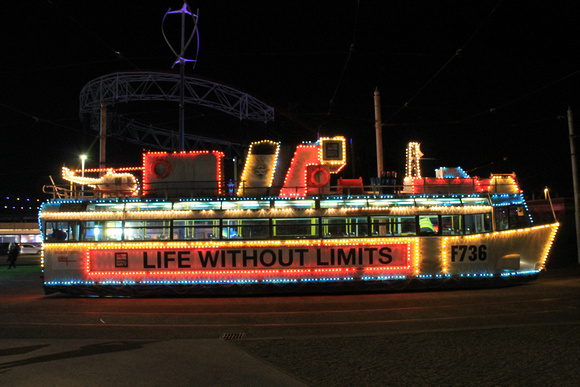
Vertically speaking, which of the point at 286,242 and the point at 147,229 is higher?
the point at 147,229

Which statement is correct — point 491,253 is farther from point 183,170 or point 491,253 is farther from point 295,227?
point 183,170

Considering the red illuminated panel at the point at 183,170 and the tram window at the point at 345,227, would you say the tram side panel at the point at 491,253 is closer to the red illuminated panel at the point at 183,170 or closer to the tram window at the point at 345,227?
the tram window at the point at 345,227

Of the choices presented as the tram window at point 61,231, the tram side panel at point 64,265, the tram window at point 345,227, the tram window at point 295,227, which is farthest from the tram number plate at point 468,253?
the tram window at point 61,231

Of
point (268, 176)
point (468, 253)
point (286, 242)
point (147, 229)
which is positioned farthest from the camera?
point (268, 176)

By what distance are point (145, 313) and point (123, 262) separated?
11.2 feet

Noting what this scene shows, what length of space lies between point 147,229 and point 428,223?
918cm

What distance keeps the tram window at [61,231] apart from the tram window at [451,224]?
11.9 meters

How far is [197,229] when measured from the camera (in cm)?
1407

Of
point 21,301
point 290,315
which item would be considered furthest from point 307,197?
point 21,301

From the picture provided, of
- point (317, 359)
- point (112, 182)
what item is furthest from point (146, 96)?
point (317, 359)

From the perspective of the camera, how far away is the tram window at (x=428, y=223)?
46.0 ft

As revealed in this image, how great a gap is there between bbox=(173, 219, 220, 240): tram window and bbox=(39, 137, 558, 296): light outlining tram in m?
0.03

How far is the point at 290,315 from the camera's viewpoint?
33.8 feet

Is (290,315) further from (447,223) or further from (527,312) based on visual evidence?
(447,223)
